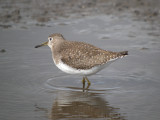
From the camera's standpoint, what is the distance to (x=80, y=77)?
8.76 meters

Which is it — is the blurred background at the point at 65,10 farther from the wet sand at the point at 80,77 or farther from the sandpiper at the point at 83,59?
the sandpiper at the point at 83,59

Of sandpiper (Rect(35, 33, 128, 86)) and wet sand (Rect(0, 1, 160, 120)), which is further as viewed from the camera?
sandpiper (Rect(35, 33, 128, 86))

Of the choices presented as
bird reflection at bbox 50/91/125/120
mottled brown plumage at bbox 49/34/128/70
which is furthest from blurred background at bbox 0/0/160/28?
bird reflection at bbox 50/91/125/120

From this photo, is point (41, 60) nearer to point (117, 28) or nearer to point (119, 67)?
point (119, 67)

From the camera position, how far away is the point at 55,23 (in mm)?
12367

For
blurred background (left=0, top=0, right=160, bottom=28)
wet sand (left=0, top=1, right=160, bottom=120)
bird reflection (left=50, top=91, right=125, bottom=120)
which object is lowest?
bird reflection (left=50, top=91, right=125, bottom=120)

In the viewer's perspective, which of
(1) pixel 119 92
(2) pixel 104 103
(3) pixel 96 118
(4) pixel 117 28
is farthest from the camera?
(4) pixel 117 28

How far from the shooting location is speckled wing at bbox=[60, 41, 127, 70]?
25.6 ft

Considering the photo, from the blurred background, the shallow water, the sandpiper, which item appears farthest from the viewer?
the blurred background

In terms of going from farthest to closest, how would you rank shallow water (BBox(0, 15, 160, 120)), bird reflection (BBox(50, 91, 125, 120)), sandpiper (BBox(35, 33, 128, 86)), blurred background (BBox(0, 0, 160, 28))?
blurred background (BBox(0, 0, 160, 28)) < sandpiper (BBox(35, 33, 128, 86)) < shallow water (BBox(0, 15, 160, 120)) < bird reflection (BBox(50, 91, 125, 120))

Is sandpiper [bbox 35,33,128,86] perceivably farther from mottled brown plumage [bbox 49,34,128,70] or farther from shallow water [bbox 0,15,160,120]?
shallow water [bbox 0,15,160,120]

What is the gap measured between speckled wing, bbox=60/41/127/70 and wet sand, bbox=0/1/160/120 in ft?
1.83

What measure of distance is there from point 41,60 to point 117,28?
11.8 ft

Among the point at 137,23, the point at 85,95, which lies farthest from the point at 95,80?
the point at 137,23
